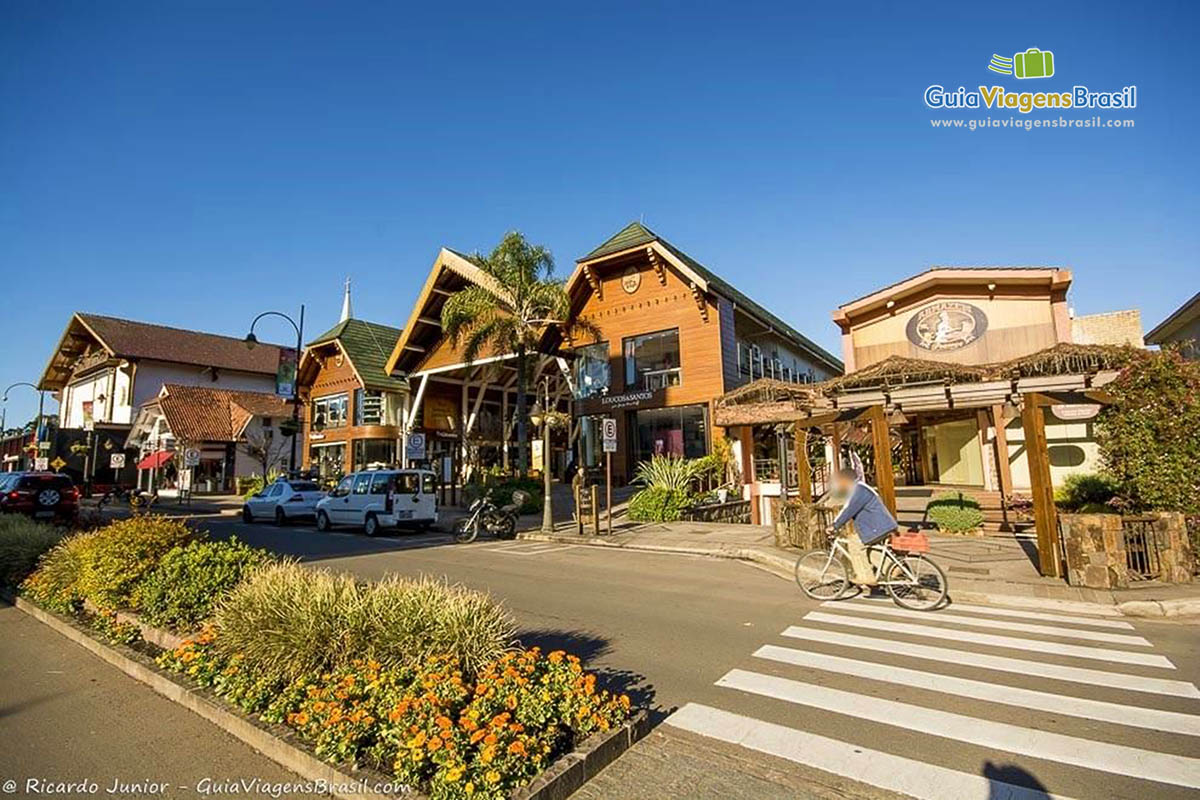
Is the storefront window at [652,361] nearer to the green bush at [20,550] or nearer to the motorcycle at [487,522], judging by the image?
the motorcycle at [487,522]

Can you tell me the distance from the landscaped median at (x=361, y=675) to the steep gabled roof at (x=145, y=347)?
53362 millimetres

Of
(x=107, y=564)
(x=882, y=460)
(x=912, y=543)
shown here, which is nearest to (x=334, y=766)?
(x=107, y=564)

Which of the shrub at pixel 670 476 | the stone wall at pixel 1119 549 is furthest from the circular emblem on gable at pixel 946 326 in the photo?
the stone wall at pixel 1119 549

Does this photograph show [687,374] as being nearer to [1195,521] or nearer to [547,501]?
[547,501]

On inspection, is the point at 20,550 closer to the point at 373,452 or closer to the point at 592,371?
the point at 592,371

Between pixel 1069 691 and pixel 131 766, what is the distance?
6.90 meters

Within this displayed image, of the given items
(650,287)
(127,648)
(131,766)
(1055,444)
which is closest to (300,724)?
(131,766)

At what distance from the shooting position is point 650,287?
25.7m

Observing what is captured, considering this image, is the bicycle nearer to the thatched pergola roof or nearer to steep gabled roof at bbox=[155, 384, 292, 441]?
the thatched pergola roof

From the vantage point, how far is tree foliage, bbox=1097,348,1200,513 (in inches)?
356

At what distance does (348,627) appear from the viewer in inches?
183

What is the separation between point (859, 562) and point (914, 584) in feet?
2.30

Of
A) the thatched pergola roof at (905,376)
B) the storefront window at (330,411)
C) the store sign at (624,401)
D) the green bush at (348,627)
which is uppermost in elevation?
the storefront window at (330,411)

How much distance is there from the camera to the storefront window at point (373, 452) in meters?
33.9
